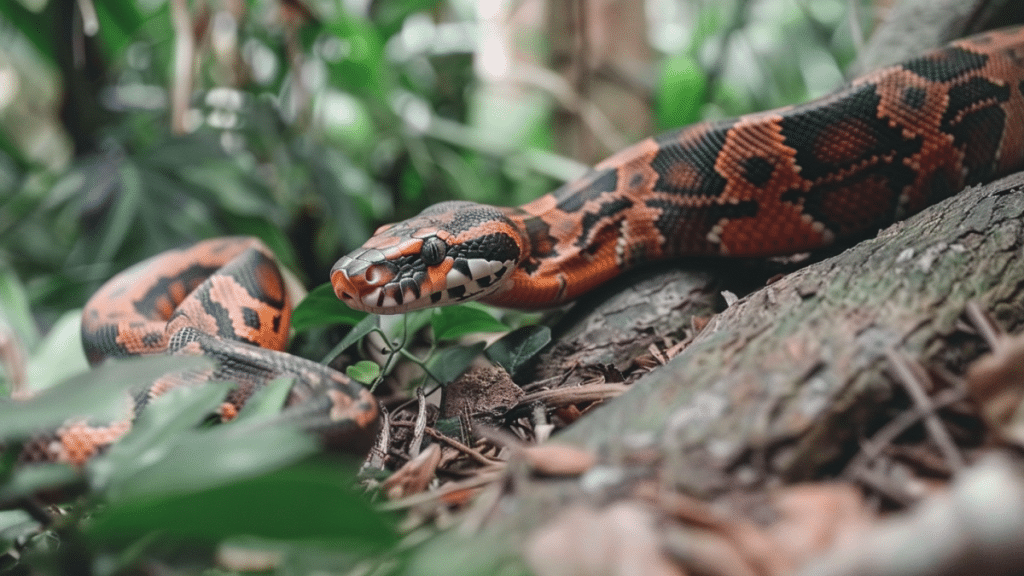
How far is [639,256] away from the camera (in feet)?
11.1

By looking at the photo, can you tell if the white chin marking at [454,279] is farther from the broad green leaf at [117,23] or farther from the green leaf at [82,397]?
the broad green leaf at [117,23]

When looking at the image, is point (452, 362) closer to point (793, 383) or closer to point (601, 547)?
point (793, 383)

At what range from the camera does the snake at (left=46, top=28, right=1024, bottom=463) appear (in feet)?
9.71

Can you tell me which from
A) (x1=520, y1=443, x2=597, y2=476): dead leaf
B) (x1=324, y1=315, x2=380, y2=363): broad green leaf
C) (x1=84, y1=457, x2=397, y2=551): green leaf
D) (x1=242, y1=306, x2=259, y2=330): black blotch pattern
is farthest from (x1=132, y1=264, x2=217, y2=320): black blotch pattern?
(x1=520, y1=443, x2=597, y2=476): dead leaf

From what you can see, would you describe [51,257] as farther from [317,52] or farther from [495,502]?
[495,502]

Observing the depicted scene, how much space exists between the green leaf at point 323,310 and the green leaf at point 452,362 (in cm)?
46

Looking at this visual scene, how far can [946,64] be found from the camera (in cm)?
310

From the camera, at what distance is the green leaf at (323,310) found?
9.92 ft

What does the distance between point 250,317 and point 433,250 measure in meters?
0.97

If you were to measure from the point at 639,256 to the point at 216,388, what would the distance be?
219 cm

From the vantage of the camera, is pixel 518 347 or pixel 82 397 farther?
pixel 518 347

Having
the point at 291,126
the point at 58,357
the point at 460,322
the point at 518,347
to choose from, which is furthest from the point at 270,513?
the point at 291,126

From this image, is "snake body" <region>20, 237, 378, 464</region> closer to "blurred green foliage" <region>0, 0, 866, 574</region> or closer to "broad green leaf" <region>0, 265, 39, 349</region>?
"blurred green foliage" <region>0, 0, 866, 574</region>

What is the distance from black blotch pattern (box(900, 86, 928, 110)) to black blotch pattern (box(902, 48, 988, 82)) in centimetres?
8
